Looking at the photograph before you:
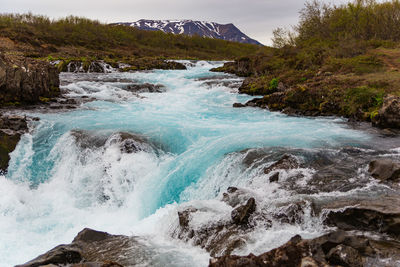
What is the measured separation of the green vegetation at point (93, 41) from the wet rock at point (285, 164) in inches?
1285

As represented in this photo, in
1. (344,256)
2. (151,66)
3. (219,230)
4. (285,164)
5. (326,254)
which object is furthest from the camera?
(151,66)

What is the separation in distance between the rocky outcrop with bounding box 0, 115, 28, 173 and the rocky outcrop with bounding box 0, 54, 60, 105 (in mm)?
3294

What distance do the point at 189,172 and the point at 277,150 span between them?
2.62 meters

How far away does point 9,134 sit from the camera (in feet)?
34.7

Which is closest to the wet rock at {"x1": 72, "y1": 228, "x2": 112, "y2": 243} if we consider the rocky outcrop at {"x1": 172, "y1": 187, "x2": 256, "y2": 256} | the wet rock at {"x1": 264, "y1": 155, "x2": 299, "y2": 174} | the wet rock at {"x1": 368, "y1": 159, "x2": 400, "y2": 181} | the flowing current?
the flowing current

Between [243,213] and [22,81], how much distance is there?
12935 mm

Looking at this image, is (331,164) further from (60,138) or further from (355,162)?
(60,138)

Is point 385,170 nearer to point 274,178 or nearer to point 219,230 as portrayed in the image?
point 274,178

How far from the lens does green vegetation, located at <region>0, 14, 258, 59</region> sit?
4631 cm

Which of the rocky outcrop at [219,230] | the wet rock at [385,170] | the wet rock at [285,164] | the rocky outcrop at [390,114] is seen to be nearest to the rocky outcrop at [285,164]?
the wet rock at [285,164]

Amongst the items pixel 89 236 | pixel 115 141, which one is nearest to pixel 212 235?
pixel 89 236

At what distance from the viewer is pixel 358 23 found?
2667 centimetres

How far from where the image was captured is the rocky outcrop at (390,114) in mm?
11000

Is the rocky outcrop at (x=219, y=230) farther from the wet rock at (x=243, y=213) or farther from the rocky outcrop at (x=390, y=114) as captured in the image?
the rocky outcrop at (x=390, y=114)
